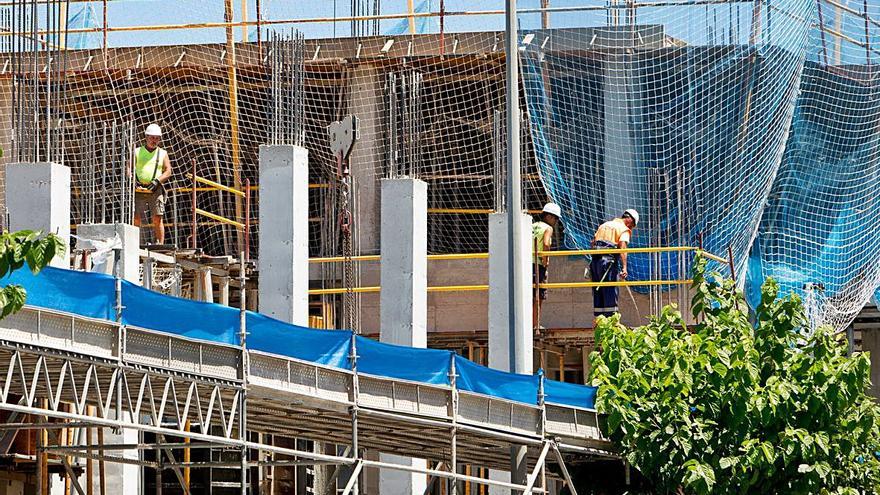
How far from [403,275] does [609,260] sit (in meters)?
3.99

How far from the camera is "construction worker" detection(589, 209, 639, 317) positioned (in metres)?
29.6

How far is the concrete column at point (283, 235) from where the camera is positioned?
1036 inches

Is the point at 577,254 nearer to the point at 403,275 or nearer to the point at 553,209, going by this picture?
the point at 553,209

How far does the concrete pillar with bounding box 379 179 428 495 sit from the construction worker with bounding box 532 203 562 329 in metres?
3.29

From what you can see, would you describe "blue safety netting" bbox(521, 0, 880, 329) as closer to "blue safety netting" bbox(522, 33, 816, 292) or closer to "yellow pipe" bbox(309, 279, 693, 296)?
"blue safety netting" bbox(522, 33, 816, 292)

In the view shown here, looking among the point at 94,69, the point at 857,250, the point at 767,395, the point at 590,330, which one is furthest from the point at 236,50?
the point at 767,395

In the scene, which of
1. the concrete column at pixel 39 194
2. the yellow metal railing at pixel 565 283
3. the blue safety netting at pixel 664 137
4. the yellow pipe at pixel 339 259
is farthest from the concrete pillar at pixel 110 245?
the blue safety netting at pixel 664 137

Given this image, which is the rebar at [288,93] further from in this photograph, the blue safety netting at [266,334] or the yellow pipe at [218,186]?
the blue safety netting at [266,334]

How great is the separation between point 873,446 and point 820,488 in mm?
1445

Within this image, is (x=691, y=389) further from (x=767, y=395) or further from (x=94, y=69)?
(x=94, y=69)

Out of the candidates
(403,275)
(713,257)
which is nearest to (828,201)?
(713,257)

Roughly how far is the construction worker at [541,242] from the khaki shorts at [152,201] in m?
5.87

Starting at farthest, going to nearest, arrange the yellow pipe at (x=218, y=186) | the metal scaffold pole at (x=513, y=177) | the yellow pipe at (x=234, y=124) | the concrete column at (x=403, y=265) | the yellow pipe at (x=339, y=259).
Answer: the yellow pipe at (x=234, y=124) → the yellow pipe at (x=339, y=259) → the yellow pipe at (x=218, y=186) → the concrete column at (x=403, y=265) → the metal scaffold pole at (x=513, y=177)

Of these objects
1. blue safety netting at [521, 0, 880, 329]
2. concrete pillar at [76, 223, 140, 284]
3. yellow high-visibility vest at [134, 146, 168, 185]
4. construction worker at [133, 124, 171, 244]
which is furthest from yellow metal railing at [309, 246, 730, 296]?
concrete pillar at [76, 223, 140, 284]
